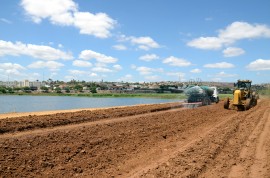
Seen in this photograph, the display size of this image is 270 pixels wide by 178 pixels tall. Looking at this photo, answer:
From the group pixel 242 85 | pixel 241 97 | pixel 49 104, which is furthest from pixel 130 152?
pixel 49 104

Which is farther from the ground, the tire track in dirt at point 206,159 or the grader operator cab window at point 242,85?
the grader operator cab window at point 242,85

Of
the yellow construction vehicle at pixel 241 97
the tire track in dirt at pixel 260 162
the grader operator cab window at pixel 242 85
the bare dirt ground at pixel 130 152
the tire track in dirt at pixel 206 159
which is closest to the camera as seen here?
the tire track in dirt at pixel 206 159

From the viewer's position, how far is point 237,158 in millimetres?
11422

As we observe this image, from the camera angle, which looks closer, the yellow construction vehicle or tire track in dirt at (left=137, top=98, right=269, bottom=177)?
tire track in dirt at (left=137, top=98, right=269, bottom=177)

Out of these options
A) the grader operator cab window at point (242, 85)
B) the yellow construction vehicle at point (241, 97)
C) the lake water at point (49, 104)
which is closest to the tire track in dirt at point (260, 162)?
the yellow construction vehicle at point (241, 97)

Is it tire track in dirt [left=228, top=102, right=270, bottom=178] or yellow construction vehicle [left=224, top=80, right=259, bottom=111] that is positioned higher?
yellow construction vehicle [left=224, top=80, right=259, bottom=111]

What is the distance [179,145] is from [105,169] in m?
4.23

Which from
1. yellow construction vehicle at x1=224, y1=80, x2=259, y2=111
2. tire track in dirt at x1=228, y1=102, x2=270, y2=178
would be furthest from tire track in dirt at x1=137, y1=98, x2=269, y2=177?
yellow construction vehicle at x1=224, y1=80, x2=259, y2=111

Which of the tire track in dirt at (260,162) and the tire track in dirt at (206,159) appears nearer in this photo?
the tire track in dirt at (206,159)

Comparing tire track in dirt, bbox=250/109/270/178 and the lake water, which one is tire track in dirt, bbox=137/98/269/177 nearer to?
tire track in dirt, bbox=250/109/270/178

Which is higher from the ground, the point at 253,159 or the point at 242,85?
the point at 242,85

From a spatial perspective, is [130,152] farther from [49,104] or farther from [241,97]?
[49,104]

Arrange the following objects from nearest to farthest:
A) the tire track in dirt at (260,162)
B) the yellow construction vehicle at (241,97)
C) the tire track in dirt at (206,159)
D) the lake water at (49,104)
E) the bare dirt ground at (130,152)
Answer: the tire track in dirt at (206,159) < the tire track in dirt at (260,162) < the bare dirt ground at (130,152) < the yellow construction vehicle at (241,97) < the lake water at (49,104)

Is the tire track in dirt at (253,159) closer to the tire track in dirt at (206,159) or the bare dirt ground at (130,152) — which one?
the bare dirt ground at (130,152)
